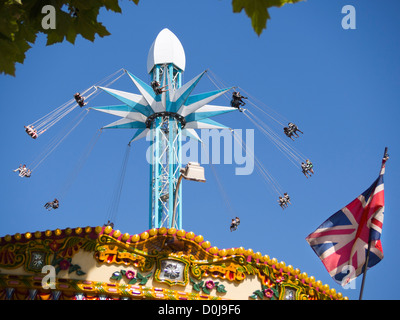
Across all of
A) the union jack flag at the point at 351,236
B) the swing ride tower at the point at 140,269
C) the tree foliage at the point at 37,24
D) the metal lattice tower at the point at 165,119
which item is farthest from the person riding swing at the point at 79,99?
the tree foliage at the point at 37,24

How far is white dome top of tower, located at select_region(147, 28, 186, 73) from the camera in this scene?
26.4 metres

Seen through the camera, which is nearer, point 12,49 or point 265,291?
point 12,49

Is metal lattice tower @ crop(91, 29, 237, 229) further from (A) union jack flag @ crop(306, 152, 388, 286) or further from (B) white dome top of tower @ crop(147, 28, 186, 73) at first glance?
(A) union jack flag @ crop(306, 152, 388, 286)

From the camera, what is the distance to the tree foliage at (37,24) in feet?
15.9

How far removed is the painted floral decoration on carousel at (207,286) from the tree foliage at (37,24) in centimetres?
938

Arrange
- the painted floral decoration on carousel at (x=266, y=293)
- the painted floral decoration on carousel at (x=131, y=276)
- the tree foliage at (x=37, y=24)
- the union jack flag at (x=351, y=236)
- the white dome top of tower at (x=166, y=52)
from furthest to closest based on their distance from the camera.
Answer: the white dome top of tower at (x=166, y=52) < the painted floral decoration on carousel at (x=266, y=293) < the union jack flag at (x=351, y=236) < the painted floral decoration on carousel at (x=131, y=276) < the tree foliage at (x=37, y=24)

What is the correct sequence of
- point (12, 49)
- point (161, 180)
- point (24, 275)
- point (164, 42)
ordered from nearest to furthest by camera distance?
1. point (12, 49)
2. point (24, 275)
3. point (161, 180)
4. point (164, 42)

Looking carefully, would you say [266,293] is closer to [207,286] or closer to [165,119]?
[207,286]

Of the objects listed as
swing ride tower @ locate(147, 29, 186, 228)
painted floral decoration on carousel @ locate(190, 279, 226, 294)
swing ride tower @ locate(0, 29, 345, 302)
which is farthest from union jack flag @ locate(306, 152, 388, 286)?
swing ride tower @ locate(147, 29, 186, 228)

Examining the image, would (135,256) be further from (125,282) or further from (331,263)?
(331,263)

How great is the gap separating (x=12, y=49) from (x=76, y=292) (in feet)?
29.2

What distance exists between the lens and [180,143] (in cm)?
2441

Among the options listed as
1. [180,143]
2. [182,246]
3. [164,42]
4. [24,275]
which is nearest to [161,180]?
[180,143]

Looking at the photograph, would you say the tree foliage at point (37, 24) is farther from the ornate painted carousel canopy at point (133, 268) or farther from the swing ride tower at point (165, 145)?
the swing ride tower at point (165, 145)
